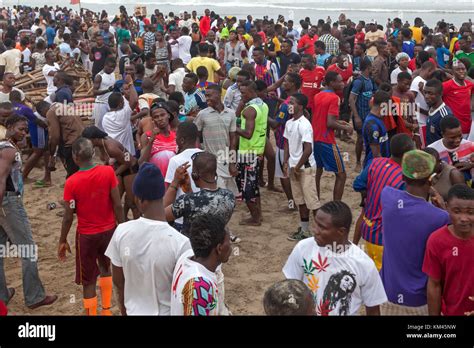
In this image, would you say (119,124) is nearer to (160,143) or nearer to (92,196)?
→ (160,143)

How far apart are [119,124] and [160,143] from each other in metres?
1.71

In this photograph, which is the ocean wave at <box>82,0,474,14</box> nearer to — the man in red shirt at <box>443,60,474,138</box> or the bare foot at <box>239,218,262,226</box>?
the man in red shirt at <box>443,60,474,138</box>

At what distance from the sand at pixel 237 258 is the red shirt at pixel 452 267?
8.35 ft

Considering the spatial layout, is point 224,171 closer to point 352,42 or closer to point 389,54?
point 389,54

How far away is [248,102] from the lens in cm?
822

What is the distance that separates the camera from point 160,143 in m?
6.72

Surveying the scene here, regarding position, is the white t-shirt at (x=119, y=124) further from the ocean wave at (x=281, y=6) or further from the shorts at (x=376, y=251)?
the ocean wave at (x=281, y=6)

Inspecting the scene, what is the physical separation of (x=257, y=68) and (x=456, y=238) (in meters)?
8.74

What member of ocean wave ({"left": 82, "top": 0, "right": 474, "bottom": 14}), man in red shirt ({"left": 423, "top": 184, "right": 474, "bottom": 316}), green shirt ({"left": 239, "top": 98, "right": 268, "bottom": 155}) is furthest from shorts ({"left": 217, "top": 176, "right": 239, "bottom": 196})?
ocean wave ({"left": 82, "top": 0, "right": 474, "bottom": 14})

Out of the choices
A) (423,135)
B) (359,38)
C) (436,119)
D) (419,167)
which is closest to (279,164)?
(423,135)

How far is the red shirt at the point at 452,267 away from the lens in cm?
383

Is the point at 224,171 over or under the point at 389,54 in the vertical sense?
under

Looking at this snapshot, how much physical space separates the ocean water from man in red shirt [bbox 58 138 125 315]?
43880 millimetres
